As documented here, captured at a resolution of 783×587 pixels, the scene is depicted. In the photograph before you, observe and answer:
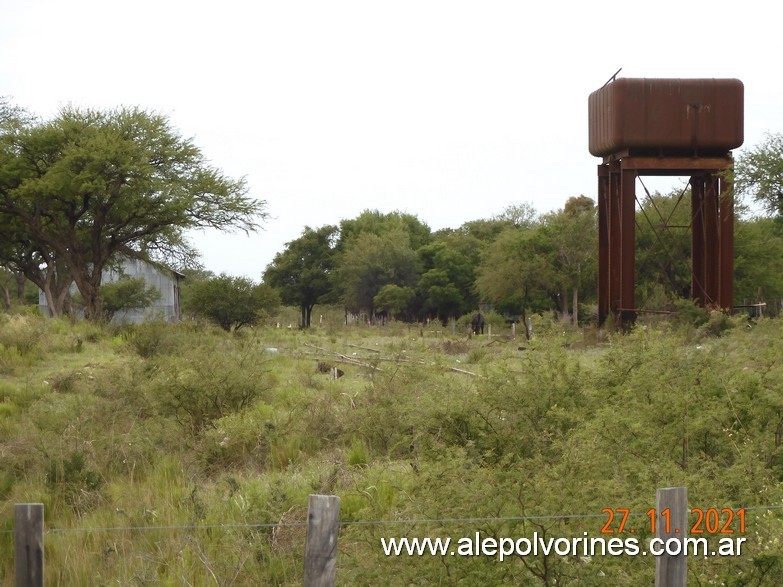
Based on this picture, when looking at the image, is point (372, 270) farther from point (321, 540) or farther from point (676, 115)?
point (321, 540)

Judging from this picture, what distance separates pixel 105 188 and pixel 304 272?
1742 inches

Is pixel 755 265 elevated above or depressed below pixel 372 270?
below

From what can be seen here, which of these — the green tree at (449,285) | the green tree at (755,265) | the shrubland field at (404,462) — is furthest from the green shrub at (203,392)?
the green tree at (449,285)

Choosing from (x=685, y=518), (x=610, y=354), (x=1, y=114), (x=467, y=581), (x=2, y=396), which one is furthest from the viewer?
(x=1, y=114)

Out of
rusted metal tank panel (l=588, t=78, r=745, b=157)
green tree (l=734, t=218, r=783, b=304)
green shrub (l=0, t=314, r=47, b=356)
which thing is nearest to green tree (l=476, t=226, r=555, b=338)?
green tree (l=734, t=218, r=783, b=304)

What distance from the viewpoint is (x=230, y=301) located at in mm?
37125

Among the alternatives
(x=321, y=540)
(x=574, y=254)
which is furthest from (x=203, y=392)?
(x=574, y=254)

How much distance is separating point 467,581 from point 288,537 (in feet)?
7.71

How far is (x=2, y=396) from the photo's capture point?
602 inches

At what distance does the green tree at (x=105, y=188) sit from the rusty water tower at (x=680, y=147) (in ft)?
51.7

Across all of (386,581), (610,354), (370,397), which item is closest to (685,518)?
(386,581)

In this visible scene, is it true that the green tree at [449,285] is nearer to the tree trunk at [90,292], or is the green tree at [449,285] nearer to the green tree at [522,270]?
the green tree at [522,270]

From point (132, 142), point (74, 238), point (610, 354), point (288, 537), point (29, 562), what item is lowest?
point (288, 537)

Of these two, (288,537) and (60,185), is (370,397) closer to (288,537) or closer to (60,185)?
(288,537)
